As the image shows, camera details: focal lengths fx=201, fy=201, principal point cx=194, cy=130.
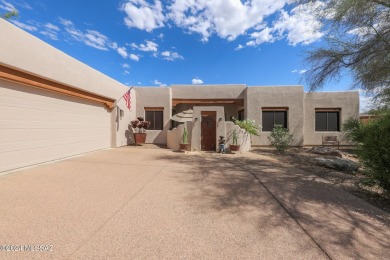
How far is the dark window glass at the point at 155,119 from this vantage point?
13.9 m

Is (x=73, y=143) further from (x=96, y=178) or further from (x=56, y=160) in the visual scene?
(x=96, y=178)

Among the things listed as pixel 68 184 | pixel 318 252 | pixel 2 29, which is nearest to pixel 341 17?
pixel 318 252

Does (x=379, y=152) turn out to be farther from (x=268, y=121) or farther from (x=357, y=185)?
(x=268, y=121)

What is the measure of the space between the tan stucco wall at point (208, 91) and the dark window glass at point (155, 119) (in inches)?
75.8

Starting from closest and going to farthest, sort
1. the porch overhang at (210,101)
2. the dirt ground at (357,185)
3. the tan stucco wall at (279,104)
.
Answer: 1. the dirt ground at (357,185)
2. the tan stucco wall at (279,104)
3. the porch overhang at (210,101)

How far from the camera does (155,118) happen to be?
1403 cm

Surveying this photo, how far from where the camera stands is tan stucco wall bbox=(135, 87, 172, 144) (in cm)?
1375

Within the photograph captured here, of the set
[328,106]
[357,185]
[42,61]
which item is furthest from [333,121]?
[42,61]

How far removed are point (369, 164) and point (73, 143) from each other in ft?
30.9

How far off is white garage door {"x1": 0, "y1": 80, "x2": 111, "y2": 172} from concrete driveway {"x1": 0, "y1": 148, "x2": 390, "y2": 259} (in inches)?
31.7

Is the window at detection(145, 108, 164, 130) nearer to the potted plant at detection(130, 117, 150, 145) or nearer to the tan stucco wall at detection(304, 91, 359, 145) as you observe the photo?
the potted plant at detection(130, 117, 150, 145)

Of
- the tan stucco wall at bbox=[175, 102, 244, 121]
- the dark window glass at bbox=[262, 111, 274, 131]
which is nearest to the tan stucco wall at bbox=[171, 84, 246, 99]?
the tan stucco wall at bbox=[175, 102, 244, 121]

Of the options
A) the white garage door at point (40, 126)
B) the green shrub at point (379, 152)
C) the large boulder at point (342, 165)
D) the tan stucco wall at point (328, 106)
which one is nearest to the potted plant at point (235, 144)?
the large boulder at point (342, 165)

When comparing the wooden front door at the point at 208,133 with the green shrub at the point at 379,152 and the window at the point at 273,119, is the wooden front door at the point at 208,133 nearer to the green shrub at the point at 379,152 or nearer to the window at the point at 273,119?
the window at the point at 273,119
